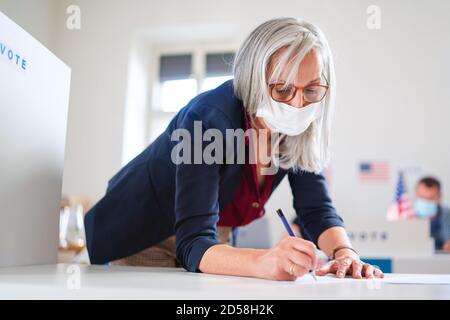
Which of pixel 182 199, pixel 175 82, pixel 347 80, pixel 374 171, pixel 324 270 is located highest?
pixel 175 82

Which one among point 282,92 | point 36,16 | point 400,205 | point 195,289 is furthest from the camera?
point 36,16

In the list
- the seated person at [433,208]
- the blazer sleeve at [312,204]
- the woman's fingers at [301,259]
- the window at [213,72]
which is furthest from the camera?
the window at [213,72]

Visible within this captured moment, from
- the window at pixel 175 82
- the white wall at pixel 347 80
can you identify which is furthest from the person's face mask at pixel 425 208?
the window at pixel 175 82

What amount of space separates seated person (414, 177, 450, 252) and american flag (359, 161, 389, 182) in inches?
9.1

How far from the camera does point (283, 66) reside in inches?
29.7

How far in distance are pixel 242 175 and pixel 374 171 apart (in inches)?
104

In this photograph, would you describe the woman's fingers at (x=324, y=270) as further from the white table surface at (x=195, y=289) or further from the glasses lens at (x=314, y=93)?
the glasses lens at (x=314, y=93)

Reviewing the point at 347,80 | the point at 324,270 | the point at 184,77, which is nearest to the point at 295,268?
the point at 324,270

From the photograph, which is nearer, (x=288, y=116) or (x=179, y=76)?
(x=288, y=116)

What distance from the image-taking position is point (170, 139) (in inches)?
32.9

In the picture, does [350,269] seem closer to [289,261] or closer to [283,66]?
[289,261]

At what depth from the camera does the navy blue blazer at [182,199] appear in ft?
2.28

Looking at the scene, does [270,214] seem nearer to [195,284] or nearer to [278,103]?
[278,103]

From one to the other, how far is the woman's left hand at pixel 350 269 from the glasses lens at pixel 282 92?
280 millimetres
